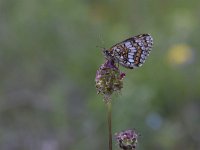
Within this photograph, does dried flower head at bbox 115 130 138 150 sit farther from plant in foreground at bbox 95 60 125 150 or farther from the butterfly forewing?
the butterfly forewing

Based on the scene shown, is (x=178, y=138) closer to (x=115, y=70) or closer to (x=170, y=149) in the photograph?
(x=170, y=149)

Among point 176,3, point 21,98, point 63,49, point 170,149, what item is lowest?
point 170,149

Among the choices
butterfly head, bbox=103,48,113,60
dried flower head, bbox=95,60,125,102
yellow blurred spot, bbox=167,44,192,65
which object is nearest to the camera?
dried flower head, bbox=95,60,125,102

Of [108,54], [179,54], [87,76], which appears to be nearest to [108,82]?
[108,54]

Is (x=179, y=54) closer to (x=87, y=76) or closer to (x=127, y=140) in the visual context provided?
(x=87, y=76)

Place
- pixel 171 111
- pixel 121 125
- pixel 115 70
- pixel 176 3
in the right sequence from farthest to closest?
1. pixel 176 3
2. pixel 171 111
3. pixel 121 125
4. pixel 115 70

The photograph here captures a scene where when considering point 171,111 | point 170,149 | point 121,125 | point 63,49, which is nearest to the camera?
point 121,125

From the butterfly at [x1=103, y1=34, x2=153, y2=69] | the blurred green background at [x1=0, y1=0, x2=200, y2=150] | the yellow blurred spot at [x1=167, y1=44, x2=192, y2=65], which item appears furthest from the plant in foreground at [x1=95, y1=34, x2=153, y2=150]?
the yellow blurred spot at [x1=167, y1=44, x2=192, y2=65]

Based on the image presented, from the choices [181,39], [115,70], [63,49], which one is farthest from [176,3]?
[115,70]

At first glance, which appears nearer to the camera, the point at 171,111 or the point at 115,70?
the point at 115,70
